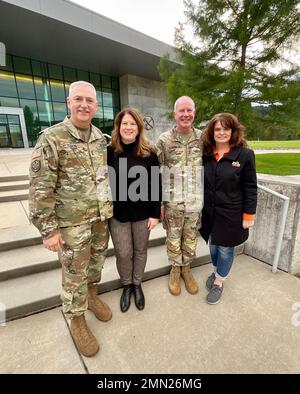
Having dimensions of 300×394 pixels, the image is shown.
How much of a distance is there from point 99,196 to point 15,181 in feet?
12.6

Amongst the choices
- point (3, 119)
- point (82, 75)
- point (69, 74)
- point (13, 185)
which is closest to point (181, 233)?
point (13, 185)

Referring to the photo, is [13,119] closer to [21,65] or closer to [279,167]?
[21,65]

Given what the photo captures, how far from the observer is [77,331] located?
5.53ft

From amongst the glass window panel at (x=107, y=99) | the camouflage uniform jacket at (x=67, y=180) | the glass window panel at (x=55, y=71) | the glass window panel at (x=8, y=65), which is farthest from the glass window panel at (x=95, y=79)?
the camouflage uniform jacket at (x=67, y=180)

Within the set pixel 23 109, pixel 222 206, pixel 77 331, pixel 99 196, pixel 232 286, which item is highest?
pixel 23 109

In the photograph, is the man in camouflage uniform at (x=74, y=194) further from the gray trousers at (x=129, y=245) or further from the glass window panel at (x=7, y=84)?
the glass window panel at (x=7, y=84)

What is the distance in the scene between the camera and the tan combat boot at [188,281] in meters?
2.29

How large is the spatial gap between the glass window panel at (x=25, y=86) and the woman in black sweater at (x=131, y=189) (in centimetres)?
1521

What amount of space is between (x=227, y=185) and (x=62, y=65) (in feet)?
52.5

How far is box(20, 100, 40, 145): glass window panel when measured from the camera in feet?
44.5

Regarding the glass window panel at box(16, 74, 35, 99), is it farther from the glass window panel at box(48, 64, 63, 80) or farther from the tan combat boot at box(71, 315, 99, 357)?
the tan combat boot at box(71, 315, 99, 357)

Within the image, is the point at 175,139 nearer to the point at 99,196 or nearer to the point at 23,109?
the point at 99,196
